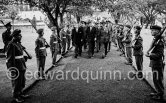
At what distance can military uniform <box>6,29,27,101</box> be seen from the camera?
617 cm

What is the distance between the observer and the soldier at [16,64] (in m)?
6.18

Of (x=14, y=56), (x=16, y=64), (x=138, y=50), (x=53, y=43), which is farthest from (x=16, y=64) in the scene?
(x=53, y=43)

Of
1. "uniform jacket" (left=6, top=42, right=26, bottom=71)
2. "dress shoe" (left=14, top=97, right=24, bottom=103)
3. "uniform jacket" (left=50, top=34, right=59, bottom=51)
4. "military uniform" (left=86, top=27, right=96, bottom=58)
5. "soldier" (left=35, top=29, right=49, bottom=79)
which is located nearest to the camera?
"uniform jacket" (left=6, top=42, right=26, bottom=71)

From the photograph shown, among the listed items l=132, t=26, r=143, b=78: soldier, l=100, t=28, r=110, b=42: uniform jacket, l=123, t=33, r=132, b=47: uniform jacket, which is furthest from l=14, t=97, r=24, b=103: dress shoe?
l=100, t=28, r=110, b=42: uniform jacket

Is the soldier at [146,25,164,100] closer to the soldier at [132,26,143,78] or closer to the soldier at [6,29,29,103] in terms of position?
the soldier at [132,26,143,78]

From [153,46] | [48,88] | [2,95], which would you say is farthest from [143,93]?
[2,95]

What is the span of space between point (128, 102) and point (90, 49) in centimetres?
834

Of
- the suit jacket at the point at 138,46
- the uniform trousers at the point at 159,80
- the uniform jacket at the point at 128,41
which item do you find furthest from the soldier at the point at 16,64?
the uniform jacket at the point at 128,41

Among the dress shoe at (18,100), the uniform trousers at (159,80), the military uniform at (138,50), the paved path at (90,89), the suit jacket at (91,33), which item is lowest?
the paved path at (90,89)

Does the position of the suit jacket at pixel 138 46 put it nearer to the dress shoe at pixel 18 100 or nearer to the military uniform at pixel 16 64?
the military uniform at pixel 16 64

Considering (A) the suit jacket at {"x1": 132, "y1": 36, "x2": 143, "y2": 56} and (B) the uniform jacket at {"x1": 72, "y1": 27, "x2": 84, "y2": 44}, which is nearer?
(A) the suit jacket at {"x1": 132, "y1": 36, "x2": 143, "y2": 56}

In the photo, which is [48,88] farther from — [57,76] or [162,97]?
[162,97]

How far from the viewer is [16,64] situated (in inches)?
252

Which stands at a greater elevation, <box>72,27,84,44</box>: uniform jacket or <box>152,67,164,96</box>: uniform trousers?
<box>72,27,84,44</box>: uniform jacket
